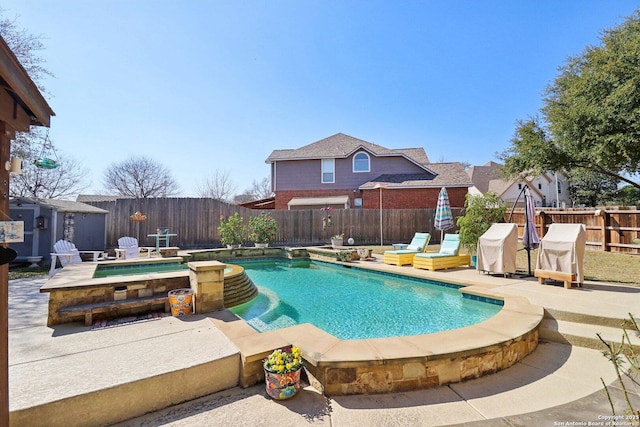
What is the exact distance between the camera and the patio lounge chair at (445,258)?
801 cm

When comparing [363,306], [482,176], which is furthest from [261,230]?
[482,176]

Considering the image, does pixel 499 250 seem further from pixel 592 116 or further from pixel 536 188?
pixel 536 188

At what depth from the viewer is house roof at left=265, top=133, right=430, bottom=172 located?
20.5 m

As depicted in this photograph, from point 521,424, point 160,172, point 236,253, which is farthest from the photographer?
point 160,172

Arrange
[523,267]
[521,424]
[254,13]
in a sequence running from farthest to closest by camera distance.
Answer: [523,267] < [254,13] < [521,424]

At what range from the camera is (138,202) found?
46.5 ft

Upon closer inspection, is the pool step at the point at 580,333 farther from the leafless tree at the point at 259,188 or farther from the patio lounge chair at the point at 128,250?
the leafless tree at the point at 259,188

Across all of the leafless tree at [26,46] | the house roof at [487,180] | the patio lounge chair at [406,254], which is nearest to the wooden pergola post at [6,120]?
the patio lounge chair at [406,254]

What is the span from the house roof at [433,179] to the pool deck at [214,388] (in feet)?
52.2

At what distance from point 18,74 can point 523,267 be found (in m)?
10.3

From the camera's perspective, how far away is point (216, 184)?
34875mm

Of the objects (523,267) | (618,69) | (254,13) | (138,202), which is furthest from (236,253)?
(618,69)

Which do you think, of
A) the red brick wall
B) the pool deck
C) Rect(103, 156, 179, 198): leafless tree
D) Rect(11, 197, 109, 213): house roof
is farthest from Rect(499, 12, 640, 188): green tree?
Rect(103, 156, 179, 198): leafless tree

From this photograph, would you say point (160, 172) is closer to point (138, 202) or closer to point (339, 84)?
point (138, 202)
